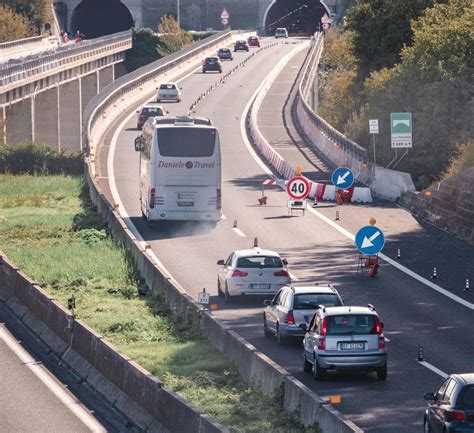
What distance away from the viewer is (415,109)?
7369 centimetres

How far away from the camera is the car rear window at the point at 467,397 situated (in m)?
21.8

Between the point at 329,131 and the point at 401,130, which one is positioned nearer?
the point at 401,130

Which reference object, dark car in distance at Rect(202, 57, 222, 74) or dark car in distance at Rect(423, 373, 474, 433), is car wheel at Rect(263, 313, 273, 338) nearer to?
dark car in distance at Rect(423, 373, 474, 433)

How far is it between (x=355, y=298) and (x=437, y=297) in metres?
2.56

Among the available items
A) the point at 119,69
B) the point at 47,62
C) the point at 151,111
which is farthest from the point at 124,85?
the point at 119,69

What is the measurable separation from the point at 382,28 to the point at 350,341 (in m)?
62.2

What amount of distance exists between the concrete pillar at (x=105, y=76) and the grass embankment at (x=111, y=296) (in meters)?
81.6

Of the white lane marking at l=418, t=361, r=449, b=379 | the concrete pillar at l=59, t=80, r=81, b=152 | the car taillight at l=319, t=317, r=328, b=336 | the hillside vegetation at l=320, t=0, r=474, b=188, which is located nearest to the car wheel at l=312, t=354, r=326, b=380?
the car taillight at l=319, t=317, r=328, b=336

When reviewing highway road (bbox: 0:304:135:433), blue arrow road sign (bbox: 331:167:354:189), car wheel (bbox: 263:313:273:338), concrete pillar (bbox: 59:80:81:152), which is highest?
blue arrow road sign (bbox: 331:167:354:189)

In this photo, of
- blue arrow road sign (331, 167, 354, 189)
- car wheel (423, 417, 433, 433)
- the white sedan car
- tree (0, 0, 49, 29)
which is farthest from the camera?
tree (0, 0, 49, 29)

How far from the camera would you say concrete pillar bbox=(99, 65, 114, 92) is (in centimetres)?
15827

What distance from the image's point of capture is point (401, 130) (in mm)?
63000

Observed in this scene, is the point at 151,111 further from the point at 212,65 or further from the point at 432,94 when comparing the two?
the point at 212,65

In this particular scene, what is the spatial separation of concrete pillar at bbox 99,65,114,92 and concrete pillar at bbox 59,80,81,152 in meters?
19.2
